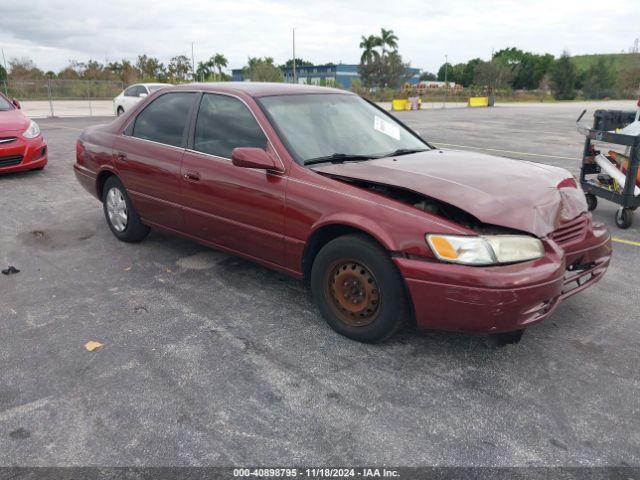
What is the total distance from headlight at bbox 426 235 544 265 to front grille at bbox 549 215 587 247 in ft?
1.17

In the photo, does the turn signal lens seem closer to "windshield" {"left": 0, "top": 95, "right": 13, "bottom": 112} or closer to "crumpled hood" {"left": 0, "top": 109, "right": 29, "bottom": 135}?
"crumpled hood" {"left": 0, "top": 109, "right": 29, "bottom": 135}

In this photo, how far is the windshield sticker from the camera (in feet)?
14.1

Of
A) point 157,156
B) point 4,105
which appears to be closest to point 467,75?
point 4,105

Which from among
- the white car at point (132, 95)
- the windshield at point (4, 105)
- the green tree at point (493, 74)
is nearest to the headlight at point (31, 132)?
the windshield at point (4, 105)

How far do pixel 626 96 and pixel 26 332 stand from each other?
84699 millimetres

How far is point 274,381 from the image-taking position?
115 inches

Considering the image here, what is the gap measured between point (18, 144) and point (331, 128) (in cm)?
686

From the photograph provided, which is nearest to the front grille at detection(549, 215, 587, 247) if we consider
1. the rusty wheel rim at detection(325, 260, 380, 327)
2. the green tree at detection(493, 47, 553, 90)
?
the rusty wheel rim at detection(325, 260, 380, 327)

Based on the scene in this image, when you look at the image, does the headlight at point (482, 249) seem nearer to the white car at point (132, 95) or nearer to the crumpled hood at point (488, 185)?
the crumpled hood at point (488, 185)

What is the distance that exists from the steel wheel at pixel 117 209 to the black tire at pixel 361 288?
2632 mm

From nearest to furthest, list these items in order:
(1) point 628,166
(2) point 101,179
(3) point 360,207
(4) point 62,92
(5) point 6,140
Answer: (3) point 360,207 < (2) point 101,179 < (1) point 628,166 < (5) point 6,140 < (4) point 62,92

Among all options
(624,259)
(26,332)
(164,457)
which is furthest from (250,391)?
(624,259)

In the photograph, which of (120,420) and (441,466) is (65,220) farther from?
(441,466)

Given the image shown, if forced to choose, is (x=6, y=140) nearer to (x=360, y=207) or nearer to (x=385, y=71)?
(x=360, y=207)
